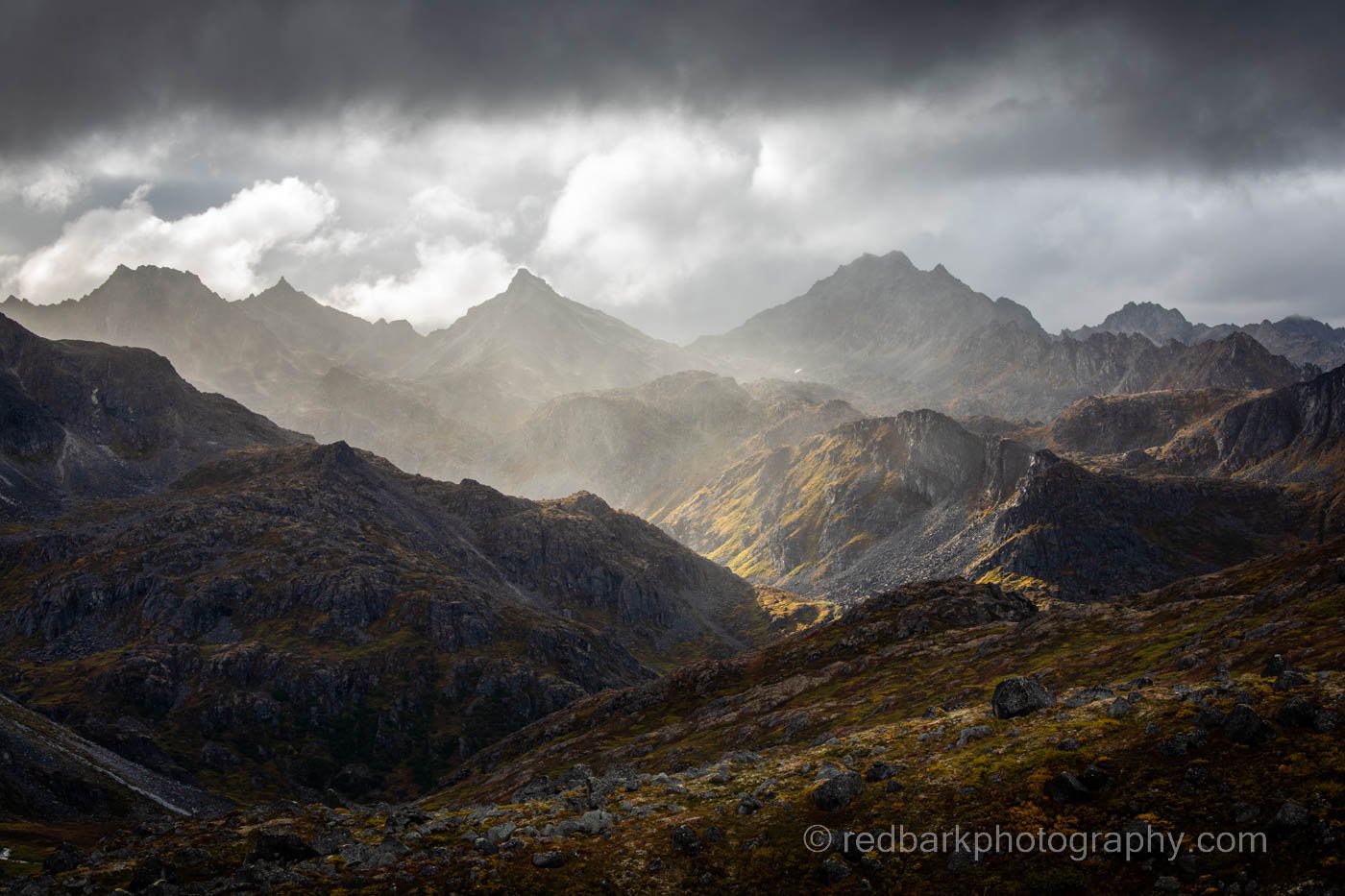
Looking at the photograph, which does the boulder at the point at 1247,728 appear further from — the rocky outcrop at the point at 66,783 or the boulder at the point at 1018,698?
the rocky outcrop at the point at 66,783

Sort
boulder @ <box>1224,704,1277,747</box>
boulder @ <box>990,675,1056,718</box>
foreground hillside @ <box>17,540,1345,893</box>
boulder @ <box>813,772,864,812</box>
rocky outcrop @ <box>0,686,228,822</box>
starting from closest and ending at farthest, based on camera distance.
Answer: foreground hillside @ <box>17,540,1345,893</box> < boulder @ <box>1224,704,1277,747</box> < boulder @ <box>813,772,864,812</box> < boulder @ <box>990,675,1056,718</box> < rocky outcrop @ <box>0,686,228,822</box>

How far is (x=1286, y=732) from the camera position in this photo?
35562 millimetres

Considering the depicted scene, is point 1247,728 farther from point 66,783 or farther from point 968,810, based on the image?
point 66,783

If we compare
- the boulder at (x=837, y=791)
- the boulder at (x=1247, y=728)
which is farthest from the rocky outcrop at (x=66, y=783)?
the boulder at (x=1247, y=728)

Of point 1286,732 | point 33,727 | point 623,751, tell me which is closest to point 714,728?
point 623,751

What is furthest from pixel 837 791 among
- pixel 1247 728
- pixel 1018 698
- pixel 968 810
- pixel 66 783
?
pixel 66 783

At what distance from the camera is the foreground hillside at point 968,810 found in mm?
32438

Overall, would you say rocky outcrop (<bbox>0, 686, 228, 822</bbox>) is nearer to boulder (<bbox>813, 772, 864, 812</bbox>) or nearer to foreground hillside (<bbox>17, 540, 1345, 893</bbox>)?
foreground hillside (<bbox>17, 540, 1345, 893</bbox>)

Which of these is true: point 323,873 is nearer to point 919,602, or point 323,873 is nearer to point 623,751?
point 623,751

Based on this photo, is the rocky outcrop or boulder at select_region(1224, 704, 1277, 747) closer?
boulder at select_region(1224, 704, 1277, 747)

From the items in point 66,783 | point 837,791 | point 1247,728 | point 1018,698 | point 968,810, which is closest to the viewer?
point 1247,728

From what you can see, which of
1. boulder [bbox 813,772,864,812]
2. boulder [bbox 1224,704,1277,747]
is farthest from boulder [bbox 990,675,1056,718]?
boulder [bbox 1224,704,1277,747]

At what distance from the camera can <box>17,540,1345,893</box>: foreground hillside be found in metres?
32.4

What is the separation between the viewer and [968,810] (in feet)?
131
